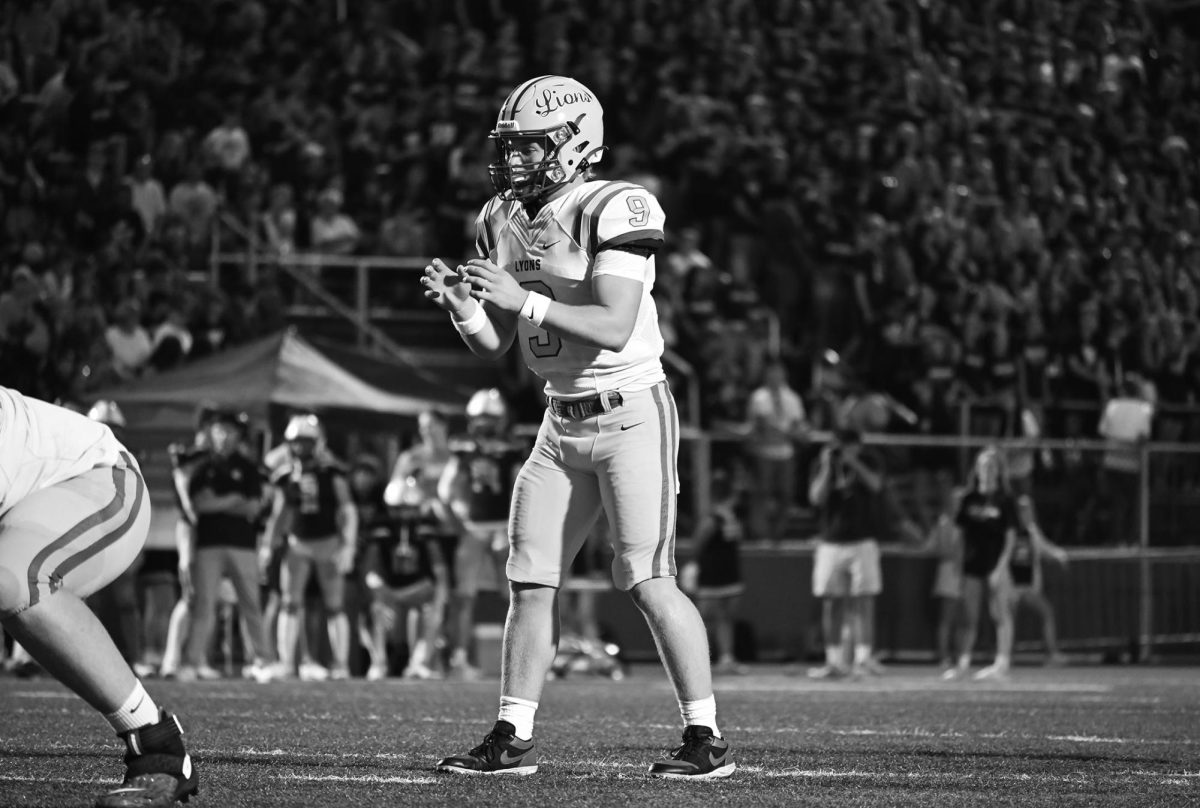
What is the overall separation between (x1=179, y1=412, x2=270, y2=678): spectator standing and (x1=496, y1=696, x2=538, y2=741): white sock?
24.9 feet

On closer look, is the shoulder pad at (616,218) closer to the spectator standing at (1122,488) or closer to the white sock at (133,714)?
the white sock at (133,714)

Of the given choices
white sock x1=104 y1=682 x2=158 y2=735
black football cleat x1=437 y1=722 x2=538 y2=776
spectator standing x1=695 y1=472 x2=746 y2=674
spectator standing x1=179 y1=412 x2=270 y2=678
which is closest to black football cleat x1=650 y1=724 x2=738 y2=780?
black football cleat x1=437 y1=722 x2=538 y2=776

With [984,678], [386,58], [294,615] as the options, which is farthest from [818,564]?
[386,58]

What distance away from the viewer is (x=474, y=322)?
585cm

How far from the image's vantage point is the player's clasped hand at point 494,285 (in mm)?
5621

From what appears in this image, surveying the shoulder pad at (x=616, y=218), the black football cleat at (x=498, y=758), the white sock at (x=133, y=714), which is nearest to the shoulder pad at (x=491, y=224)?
the shoulder pad at (x=616, y=218)

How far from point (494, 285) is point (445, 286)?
0.16 m

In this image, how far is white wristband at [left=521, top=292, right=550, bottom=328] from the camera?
5.64m

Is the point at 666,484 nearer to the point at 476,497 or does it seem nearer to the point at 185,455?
the point at 185,455

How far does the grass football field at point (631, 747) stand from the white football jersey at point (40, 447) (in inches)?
29.8

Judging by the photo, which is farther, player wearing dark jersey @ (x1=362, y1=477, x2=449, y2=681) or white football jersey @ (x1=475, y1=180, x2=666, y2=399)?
player wearing dark jersey @ (x1=362, y1=477, x2=449, y2=681)

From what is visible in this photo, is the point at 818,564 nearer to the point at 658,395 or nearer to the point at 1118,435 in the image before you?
the point at 1118,435

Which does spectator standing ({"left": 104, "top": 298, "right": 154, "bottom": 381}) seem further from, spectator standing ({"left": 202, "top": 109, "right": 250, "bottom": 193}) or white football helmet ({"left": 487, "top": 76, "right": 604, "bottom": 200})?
white football helmet ({"left": 487, "top": 76, "right": 604, "bottom": 200})

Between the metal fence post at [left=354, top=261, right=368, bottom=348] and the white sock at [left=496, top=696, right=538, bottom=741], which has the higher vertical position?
the metal fence post at [left=354, top=261, right=368, bottom=348]
